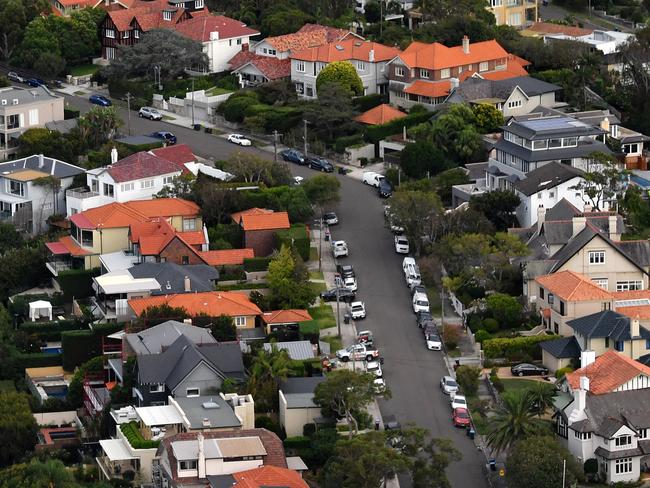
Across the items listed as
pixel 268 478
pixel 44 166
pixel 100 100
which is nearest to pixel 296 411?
pixel 268 478

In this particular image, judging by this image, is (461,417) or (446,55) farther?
(446,55)

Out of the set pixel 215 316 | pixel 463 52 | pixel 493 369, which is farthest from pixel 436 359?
pixel 463 52

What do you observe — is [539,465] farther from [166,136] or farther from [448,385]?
[166,136]

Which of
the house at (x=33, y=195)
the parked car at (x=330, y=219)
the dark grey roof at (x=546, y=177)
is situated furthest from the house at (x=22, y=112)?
the dark grey roof at (x=546, y=177)

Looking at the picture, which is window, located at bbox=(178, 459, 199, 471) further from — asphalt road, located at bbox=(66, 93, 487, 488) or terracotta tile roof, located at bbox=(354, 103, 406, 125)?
terracotta tile roof, located at bbox=(354, 103, 406, 125)

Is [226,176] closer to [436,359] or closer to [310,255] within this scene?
[310,255]

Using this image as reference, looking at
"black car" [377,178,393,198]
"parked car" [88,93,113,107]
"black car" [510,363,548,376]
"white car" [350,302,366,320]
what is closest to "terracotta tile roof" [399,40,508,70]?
"black car" [377,178,393,198]
